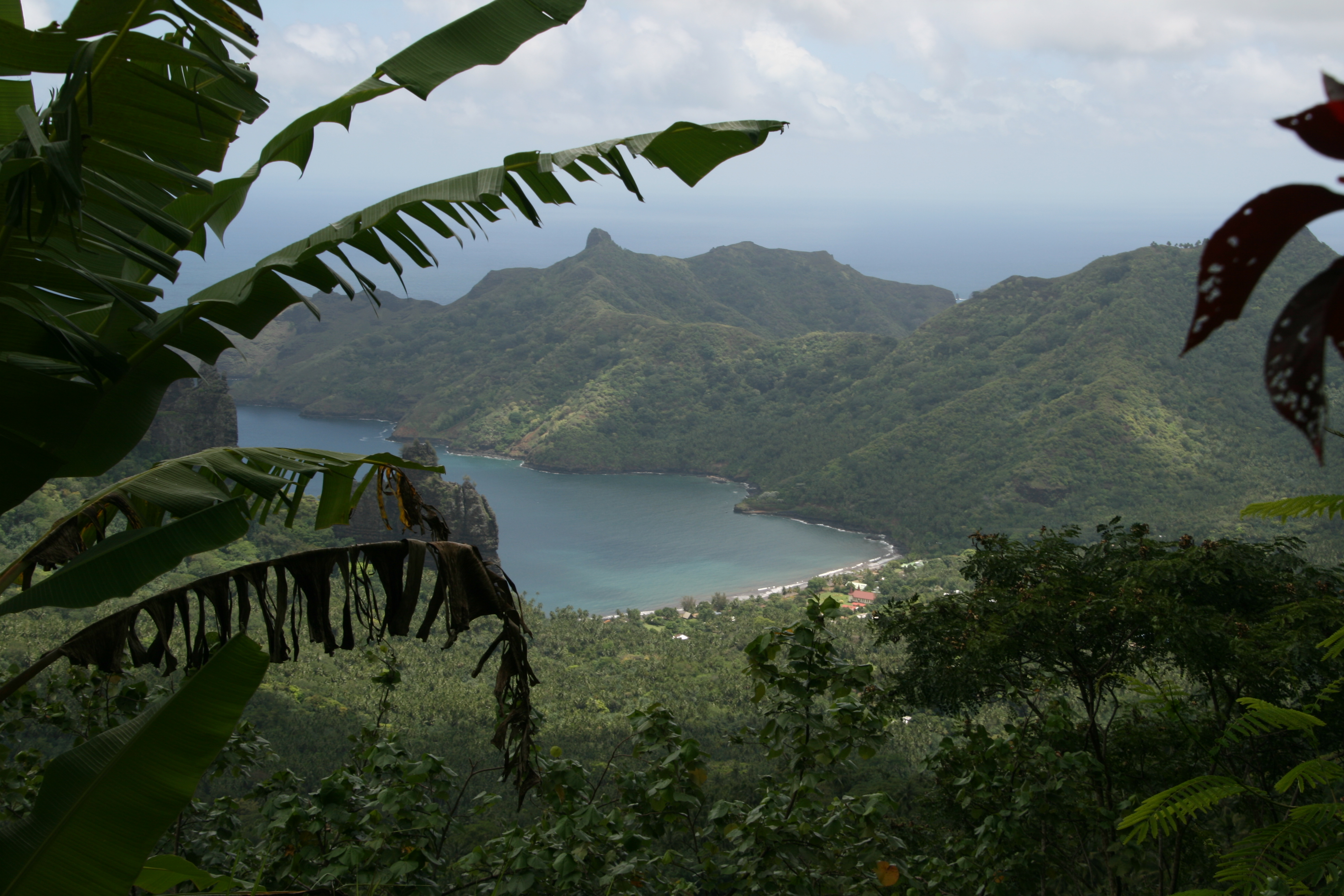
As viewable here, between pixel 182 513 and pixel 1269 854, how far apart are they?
281cm

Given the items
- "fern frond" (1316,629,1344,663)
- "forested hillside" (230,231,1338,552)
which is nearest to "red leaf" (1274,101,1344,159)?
"fern frond" (1316,629,1344,663)

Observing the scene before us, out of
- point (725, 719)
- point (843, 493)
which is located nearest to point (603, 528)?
point (843, 493)

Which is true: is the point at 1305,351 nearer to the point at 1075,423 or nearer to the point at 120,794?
the point at 120,794

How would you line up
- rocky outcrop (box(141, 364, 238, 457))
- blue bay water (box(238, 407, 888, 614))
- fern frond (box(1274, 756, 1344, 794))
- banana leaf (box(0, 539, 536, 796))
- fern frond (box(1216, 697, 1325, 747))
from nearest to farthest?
1. banana leaf (box(0, 539, 536, 796))
2. fern frond (box(1274, 756, 1344, 794))
3. fern frond (box(1216, 697, 1325, 747))
4. rocky outcrop (box(141, 364, 238, 457))
5. blue bay water (box(238, 407, 888, 614))

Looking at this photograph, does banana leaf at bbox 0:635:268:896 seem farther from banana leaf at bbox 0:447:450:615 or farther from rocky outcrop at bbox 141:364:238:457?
rocky outcrop at bbox 141:364:238:457

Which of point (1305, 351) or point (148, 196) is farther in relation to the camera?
point (148, 196)

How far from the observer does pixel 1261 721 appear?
2990 millimetres

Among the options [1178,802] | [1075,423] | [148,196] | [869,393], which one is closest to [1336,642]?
[1178,802]

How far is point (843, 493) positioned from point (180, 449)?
2545cm

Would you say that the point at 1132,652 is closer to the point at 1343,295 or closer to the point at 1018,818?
the point at 1018,818

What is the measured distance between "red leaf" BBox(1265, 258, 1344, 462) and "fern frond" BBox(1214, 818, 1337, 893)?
2.32 metres

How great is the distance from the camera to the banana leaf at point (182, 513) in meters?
1.60

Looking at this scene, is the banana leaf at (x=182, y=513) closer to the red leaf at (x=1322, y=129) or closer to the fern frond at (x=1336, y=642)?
the red leaf at (x=1322, y=129)

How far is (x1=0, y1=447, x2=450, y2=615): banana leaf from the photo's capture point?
1597 mm
